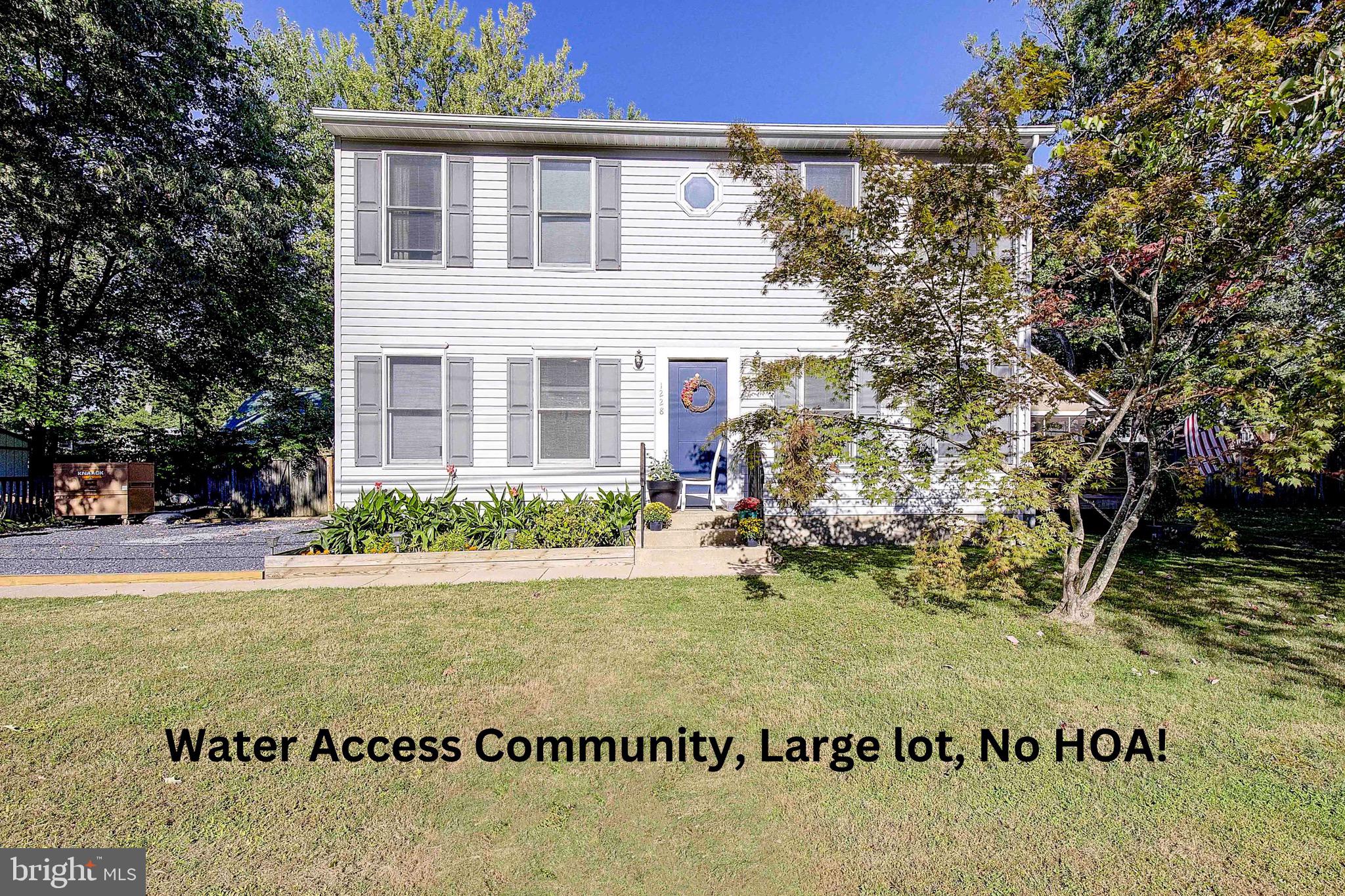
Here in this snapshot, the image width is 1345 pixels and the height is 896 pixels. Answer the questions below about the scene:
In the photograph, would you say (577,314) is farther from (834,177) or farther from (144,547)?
(144,547)

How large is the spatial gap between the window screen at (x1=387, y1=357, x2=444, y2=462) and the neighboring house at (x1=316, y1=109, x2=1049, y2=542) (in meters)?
0.02

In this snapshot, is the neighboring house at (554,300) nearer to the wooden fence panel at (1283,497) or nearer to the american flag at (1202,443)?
the american flag at (1202,443)

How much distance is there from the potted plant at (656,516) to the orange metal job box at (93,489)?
32.1 feet

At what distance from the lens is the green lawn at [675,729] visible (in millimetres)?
2043

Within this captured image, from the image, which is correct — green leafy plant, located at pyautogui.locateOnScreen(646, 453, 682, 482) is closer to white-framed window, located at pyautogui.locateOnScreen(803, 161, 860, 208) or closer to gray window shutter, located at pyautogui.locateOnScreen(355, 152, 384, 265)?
white-framed window, located at pyautogui.locateOnScreen(803, 161, 860, 208)

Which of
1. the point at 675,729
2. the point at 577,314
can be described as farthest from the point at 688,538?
the point at 675,729

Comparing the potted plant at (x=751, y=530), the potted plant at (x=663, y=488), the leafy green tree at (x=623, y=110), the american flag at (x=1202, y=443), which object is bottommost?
the potted plant at (x=751, y=530)

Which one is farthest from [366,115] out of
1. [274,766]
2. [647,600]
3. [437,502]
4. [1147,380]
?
[1147,380]

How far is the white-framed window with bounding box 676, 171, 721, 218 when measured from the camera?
820 centimetres

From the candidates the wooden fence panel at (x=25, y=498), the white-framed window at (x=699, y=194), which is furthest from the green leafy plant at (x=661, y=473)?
the wooden fence panel at (x=25, y=498)

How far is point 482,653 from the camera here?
13.1 ft

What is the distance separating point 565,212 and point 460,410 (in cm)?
322

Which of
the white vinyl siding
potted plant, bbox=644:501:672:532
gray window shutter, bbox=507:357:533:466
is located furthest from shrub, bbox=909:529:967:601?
gray window shutter, bbox=507:357:533:466

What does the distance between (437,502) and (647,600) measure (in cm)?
367
